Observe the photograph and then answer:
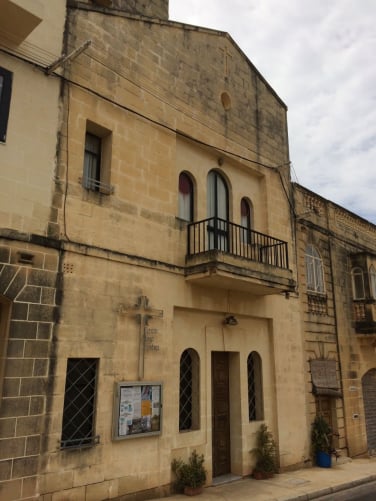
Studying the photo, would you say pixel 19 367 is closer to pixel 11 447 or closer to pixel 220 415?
pixel 11 447

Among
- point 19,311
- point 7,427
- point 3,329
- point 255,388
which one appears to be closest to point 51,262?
point 19,311

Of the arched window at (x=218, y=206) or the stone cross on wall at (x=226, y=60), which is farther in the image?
the stone cross on wall at (x=226, y=60)

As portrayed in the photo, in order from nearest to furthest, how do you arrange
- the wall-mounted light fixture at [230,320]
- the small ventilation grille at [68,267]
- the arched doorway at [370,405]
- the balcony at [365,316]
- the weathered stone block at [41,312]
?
the weathered stone block at [41,312] < the small ventilation grille at [68,267] < the wall-mounted light fixture at [230,320] < the arched doorway at [370,405] < the balcony at [365,316]

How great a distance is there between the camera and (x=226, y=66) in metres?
12.1

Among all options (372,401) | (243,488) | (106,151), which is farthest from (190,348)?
(372,401)

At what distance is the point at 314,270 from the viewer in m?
14.0

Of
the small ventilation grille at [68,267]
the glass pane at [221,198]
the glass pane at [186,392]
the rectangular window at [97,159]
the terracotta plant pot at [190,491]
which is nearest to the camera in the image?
the small ventilation grille at [68,267]

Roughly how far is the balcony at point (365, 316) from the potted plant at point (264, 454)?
585 centimetres

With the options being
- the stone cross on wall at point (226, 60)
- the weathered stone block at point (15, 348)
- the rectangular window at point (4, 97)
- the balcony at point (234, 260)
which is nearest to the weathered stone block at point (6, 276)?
the weathered stone block at point (15, 348)

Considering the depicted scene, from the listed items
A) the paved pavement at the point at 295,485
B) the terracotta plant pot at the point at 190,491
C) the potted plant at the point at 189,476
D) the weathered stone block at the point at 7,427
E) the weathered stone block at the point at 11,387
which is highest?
the weathered stone block at the point at 11,387

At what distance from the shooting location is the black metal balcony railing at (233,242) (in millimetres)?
10025

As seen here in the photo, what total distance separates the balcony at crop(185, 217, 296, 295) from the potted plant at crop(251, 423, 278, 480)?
345cm

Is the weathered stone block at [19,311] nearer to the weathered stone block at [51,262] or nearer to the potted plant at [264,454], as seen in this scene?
the weathered stone block at [51,262]

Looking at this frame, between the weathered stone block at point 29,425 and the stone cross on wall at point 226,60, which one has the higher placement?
the stone cross on wall at point 226,60
